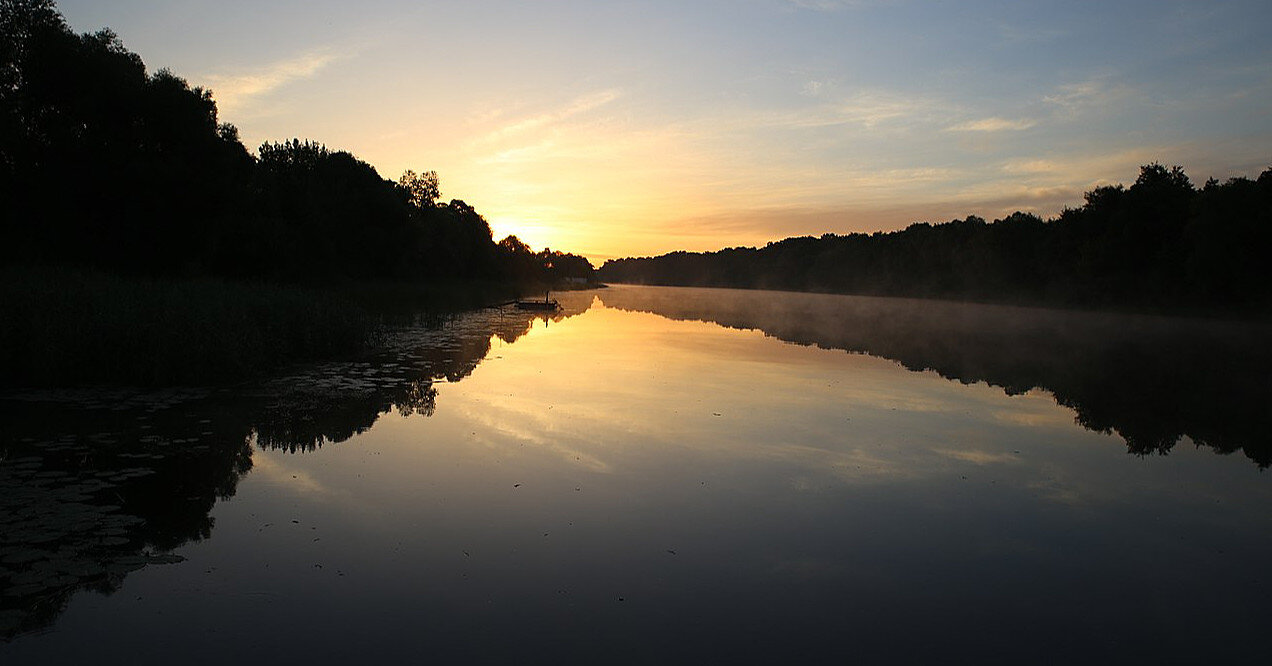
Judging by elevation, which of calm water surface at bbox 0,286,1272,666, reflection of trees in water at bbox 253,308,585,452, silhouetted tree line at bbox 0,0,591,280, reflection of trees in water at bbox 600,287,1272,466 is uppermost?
silhouetted tree line at bbox 0,0,591,280

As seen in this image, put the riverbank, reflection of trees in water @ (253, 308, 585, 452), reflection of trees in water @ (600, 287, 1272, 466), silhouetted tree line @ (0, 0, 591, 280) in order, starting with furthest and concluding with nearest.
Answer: silhouetted tree line @ (0, 0, 591, 280)
reflection of trees in water @ (600, 287, 1272, 466)
the riverbank
reflection of trees in water @ (253, 308, 585, 452)

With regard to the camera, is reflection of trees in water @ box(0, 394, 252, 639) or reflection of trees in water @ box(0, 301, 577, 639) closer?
reflection of trees in water @ box(0, 394, 252, 639)

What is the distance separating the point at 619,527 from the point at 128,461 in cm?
692

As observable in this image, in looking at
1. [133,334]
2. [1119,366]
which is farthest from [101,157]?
[1119,366]

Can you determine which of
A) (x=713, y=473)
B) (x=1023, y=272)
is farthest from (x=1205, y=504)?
(x=1023, y=272)

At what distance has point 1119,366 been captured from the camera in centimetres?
2606

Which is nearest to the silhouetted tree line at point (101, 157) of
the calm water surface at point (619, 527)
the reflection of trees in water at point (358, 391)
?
the reflection of trees in water at point (358, 391)

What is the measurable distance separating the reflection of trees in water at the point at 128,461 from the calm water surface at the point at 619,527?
0.17ft

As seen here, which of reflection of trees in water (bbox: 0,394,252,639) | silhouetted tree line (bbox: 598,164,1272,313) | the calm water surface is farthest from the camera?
silhouetted tree line (bbox: 598,164,1272,313)

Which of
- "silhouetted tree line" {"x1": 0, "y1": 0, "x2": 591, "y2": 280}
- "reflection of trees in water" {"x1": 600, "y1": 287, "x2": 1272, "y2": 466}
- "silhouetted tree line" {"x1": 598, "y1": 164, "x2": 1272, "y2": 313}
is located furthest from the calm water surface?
"silhouetted tree line" {"x1": 598, "y1": 164, "x2": 1272, "y2": 313}

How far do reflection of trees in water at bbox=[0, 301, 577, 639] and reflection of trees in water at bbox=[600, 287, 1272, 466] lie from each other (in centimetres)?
1521

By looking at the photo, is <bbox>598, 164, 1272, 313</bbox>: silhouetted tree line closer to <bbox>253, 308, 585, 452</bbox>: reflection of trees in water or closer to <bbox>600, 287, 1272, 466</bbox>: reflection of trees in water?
<bbox>600, 287, 1272, 466</bbox>: reflection of trees in water

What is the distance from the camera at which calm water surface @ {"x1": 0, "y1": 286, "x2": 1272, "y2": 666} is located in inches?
227

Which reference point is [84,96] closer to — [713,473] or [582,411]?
[582,411]
